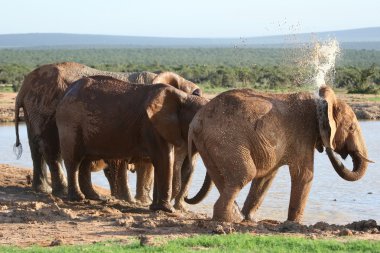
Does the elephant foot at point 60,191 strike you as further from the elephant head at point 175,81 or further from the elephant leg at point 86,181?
the elephant head at point 175,81

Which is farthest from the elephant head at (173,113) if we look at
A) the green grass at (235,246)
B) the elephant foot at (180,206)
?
the green grass at (235,246)

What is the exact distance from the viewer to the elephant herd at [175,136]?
989cm

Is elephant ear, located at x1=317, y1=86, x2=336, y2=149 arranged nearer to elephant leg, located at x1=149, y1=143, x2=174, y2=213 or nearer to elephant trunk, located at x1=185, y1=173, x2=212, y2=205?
elephant trunk, located at x1=185, y1=173, x2=212, y2=205

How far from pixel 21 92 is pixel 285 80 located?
32199 mm

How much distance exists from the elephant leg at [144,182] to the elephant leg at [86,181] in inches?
31.5

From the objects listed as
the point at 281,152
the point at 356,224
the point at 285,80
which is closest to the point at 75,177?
the point at 281,152

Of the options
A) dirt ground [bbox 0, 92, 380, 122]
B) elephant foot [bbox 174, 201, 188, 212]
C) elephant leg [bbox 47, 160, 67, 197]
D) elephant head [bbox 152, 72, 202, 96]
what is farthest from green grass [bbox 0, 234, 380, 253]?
dirt ground [bbox 0, 92, 380, 122]

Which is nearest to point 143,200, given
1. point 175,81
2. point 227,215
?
point 175,81

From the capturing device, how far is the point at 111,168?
516 inches

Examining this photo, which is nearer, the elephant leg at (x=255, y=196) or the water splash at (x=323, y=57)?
the elephant leg at (x=255, y=196)

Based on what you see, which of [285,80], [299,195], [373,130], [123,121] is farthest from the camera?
[285,80]

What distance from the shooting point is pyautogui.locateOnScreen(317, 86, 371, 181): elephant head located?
10094 mm

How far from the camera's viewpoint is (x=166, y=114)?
11.4 m

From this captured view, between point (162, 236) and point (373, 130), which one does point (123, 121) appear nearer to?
point (162, 236)
